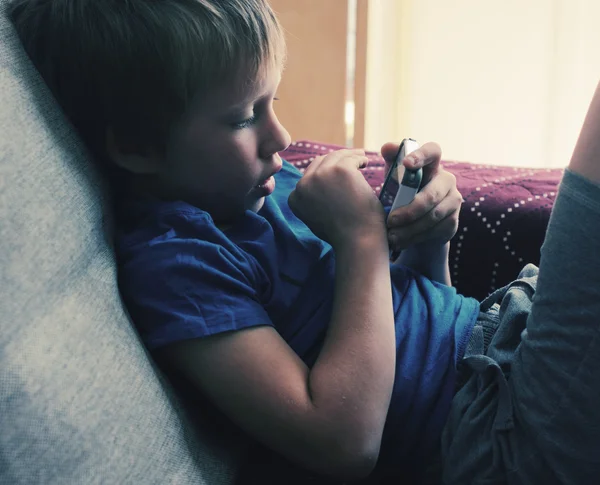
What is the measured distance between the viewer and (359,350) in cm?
66

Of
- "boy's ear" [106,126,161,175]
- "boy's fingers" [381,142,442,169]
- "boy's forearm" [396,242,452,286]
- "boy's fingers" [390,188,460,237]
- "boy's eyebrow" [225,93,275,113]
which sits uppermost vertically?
"boy's eyebrow" [225,93,275,113]

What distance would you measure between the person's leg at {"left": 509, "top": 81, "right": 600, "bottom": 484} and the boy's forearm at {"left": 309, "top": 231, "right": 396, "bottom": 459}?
141mm

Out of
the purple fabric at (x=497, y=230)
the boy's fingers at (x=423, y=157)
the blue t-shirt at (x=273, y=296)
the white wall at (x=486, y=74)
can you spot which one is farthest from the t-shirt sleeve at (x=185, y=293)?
the white wall at (x=486, y=74)

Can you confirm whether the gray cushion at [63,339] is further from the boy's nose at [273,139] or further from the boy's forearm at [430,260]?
the boy's forearm at [430,260]

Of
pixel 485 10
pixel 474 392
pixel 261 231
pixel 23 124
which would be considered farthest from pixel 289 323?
pixel 485 10

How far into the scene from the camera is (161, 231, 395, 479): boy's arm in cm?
62

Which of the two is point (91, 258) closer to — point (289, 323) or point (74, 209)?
point (74, 209)

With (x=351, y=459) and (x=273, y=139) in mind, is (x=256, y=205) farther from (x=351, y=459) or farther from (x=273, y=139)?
(x=351, y=459)

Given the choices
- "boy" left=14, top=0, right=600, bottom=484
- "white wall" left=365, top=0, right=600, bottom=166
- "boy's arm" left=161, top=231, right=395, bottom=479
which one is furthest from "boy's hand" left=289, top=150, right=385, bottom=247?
"white wall" left=365, top=0, right=600, bottom=166

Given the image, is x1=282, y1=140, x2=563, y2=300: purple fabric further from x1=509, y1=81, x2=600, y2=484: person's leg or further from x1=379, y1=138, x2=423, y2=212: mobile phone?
x1=509, y1=81, x2=600, y2=484: person's leg

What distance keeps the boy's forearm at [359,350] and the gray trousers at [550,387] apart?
0.34ft

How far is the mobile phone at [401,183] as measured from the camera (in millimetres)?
755

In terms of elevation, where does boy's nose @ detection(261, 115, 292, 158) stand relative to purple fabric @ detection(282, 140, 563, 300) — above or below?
above

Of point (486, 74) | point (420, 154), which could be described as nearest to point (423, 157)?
point (420, 154)
